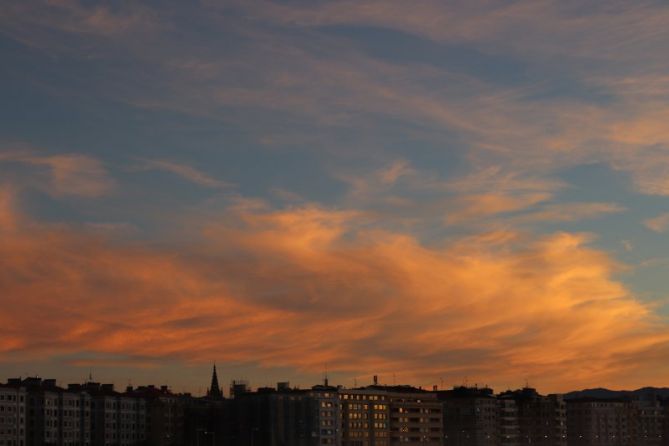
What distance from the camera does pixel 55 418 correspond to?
199500 millimetres

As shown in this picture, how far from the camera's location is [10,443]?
190500mm

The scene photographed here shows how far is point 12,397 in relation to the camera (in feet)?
629

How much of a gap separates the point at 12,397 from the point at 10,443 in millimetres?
6562

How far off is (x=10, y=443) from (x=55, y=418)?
10347 mm

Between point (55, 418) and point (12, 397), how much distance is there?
32.9 feet
